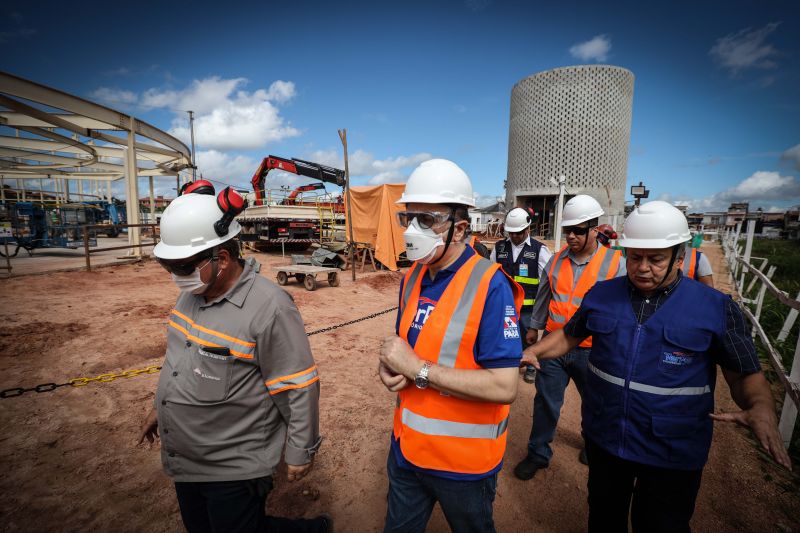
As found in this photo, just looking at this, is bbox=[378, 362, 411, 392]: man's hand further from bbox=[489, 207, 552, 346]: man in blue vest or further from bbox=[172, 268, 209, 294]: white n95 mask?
bbox=[489, 207, 552, 346]: man in blue vest

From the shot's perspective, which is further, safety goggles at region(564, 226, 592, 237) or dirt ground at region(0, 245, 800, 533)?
safety goggles at region(564, 226, 592, 237)

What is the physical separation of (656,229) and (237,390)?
2116 millimetres

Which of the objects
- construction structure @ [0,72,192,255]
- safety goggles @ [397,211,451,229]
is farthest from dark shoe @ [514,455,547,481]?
construction structure @ [0,72,192,255]

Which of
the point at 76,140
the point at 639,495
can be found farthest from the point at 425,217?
the point at 76,140

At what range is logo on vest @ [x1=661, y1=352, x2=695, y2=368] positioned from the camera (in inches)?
63.8

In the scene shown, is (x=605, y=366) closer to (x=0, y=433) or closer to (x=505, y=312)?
(x=505, y=312)

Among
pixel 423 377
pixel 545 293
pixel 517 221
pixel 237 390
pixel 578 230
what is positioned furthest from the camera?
pixel 517 221

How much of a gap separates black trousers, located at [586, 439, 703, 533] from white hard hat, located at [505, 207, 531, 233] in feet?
10.0

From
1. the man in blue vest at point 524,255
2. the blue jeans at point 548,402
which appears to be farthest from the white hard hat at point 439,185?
the man in blue vest at point 524,255

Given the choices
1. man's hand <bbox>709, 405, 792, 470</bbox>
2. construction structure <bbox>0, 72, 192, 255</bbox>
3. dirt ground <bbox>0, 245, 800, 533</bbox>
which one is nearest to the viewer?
man's hand <bbox>709, 405, 792, 470</bbox>

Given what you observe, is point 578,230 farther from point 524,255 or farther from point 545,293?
point 524,255

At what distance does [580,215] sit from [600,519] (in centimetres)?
216

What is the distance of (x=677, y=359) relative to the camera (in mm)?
1631

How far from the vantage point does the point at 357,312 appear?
7961 mm
